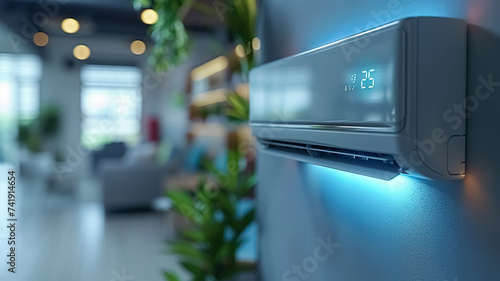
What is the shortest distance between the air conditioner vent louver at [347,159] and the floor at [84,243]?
161cm

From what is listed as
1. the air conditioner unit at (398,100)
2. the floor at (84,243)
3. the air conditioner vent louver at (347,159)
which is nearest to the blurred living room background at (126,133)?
the floor at (84,243)

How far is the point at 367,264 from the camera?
0.99m

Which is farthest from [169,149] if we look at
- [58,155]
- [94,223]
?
[58,155]

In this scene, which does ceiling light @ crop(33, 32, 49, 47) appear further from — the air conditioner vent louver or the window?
the air conditioner vent louver

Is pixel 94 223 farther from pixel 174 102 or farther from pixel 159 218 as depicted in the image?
pixel 174 102

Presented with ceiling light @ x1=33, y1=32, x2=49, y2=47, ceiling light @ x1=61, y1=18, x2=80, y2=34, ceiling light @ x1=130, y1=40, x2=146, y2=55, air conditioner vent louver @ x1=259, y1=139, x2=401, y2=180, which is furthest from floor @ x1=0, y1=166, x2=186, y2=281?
ceiling light @ x1=130, y1=40, x2=146, y2=55

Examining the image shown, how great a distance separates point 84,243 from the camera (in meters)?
3.91

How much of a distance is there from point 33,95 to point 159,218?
4.71 metres

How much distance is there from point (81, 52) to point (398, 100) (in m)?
8.37

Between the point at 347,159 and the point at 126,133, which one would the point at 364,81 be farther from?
the point at 126,133

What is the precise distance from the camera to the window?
8508 millimetres

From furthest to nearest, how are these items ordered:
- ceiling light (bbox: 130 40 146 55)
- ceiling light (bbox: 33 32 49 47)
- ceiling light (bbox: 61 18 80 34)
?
ceiling light (bbox: 130 40 146 55) → ceiling light (bbox: 33 32 49 47) → ceiling light (bbox: 61 18 80 34)

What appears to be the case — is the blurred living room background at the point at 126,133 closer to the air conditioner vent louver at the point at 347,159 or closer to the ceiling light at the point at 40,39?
the ceiling light at the point at 40,39

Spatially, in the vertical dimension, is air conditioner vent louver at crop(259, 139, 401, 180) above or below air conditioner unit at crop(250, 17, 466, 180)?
below
